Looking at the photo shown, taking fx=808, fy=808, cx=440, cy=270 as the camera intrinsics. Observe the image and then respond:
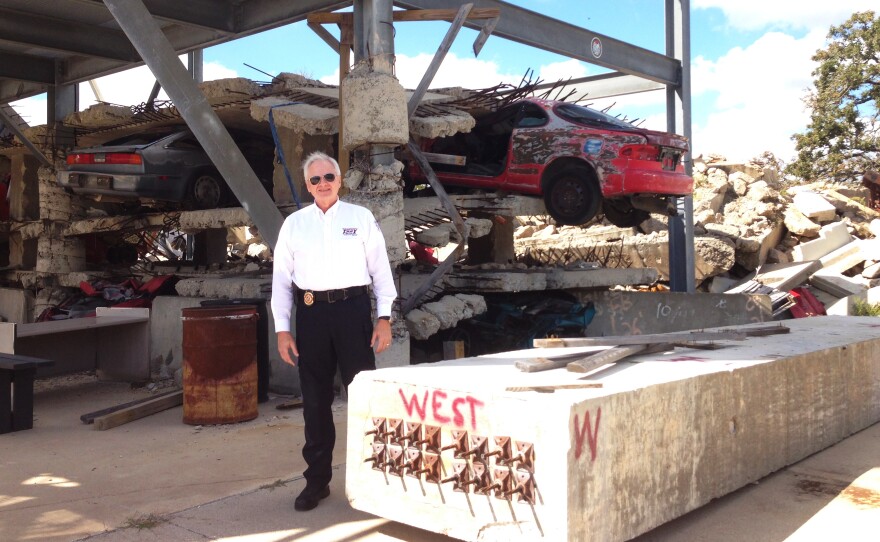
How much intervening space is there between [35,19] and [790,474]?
33.8ft

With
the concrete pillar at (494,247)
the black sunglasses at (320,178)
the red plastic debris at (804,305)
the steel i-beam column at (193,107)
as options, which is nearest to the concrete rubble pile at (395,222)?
the concrete pillar at (494,247)

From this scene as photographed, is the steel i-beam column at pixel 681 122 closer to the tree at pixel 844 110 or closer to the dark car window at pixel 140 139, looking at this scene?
the dark car window at pixel 140 139

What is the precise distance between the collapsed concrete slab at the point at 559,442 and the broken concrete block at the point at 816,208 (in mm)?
11280

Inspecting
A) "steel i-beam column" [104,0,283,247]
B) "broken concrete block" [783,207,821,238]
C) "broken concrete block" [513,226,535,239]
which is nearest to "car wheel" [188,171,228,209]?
"steel i-beam column" [104,0,283,247]

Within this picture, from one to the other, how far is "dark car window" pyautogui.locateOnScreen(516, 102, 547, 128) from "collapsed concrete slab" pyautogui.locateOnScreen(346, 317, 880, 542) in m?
5.31

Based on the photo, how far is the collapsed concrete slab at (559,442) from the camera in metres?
3.19

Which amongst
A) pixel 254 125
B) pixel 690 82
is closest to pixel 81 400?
pixel 254 125

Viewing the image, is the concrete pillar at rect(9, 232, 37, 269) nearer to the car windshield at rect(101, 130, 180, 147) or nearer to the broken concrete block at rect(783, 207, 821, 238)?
the car windshield at rect(101, 130, 180, 147)

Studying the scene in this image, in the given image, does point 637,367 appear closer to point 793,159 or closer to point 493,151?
point 493,151

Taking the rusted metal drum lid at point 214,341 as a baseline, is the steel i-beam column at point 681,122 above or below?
above

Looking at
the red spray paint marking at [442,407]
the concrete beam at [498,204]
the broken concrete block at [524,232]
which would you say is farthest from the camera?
the broken concrete block at [524,232]

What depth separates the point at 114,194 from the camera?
9.37 meters

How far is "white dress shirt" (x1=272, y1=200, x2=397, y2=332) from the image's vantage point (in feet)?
13.4

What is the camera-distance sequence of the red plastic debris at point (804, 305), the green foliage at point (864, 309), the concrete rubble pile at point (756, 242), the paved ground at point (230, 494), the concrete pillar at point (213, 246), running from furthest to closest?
the concrete rubble pile at point (756, 242) < the green foliage at point (864, 309) < the concrete pillar at point (213, 246) < the red plastic debris at point (804, 305) < the paved ground at point (230, 494)
